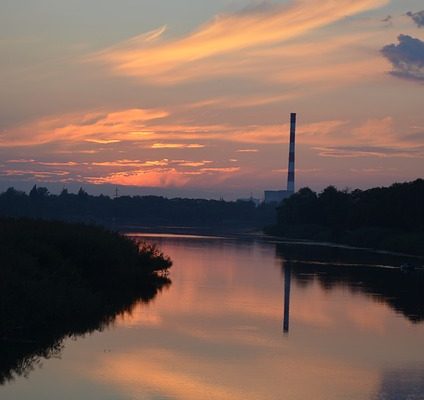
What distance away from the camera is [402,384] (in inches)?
765

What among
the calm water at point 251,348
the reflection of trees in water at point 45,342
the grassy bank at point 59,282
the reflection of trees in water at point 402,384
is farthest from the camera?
the grassy bank at point 59,282

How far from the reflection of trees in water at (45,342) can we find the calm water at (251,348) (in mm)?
352

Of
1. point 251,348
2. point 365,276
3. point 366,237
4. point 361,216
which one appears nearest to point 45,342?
point 251,348

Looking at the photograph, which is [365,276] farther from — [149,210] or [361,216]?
[149,210]

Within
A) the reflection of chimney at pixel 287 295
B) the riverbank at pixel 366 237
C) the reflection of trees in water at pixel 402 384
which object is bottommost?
the reflection of trees in water at pixel 402 384

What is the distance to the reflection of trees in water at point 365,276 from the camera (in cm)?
3700

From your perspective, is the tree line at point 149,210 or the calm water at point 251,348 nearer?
the calm water at point 251,348

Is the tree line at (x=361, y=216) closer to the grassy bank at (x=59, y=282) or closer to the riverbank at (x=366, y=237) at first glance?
the riverbank at (x=366, y=237)

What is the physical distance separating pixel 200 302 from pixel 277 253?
3715 cm

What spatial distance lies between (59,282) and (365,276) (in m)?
23.5

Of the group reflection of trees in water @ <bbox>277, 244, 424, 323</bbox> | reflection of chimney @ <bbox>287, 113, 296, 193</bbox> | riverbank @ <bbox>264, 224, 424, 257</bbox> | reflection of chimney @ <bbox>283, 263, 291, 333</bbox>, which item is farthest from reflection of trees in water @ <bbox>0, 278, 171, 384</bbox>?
reflection of chimney @ <bbox>287, 113, 296, 193</bbox>

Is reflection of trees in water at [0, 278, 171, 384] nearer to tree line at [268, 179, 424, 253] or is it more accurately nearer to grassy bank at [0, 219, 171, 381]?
grassy bank at [0, 219, 171, 381]

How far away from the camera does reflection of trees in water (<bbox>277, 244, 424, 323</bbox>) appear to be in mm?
37000

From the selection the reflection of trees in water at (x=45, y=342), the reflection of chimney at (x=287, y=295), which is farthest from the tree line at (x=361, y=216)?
the reflection of trees in water at (x=45, y=342)
